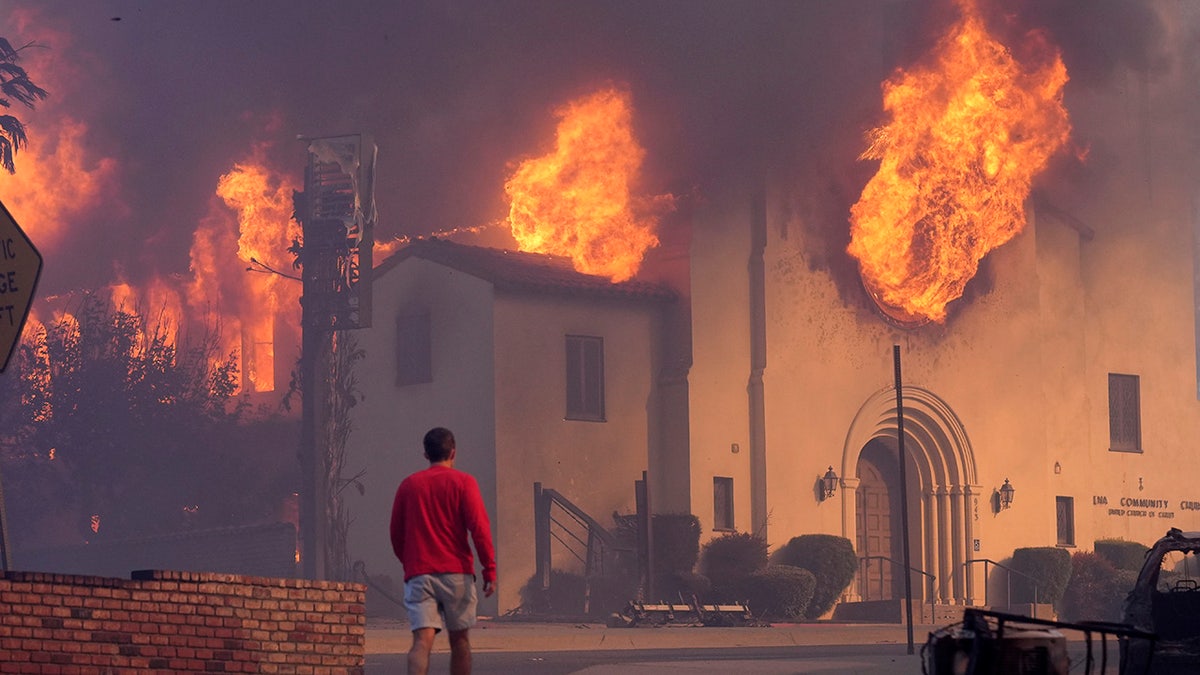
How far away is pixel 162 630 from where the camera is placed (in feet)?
38.9

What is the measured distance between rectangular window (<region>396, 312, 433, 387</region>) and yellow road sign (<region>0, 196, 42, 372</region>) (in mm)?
25435

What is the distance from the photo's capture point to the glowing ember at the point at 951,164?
3738cm

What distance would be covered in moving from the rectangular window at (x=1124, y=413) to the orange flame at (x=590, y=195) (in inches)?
511

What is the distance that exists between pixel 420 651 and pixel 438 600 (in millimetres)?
320

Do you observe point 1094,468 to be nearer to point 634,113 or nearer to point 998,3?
point 998,3

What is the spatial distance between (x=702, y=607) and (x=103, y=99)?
112 feet

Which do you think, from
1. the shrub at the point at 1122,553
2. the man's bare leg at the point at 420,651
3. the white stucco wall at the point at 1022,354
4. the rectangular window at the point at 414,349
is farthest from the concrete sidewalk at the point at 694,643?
the shrub at the point at 1122,553

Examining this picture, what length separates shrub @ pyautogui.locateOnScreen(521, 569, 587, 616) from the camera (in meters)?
32.7

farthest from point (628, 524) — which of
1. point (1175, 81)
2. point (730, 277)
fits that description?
point (1175, 81)

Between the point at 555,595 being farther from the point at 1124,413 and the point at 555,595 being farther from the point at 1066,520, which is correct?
the point at 1124,413

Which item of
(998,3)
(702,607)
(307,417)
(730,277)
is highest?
(998,3)

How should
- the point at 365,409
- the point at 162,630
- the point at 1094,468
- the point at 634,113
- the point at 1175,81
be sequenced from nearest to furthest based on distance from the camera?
the point at 162,630 < the point at 365,409 < the point at 634,113 < the point at 1094,468 < the point at 1175,81

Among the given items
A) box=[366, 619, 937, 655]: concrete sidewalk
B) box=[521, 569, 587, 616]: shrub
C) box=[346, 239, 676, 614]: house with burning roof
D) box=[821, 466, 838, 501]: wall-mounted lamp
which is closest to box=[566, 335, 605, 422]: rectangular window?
box=[346, 239, 676, 614]: house with burning roof

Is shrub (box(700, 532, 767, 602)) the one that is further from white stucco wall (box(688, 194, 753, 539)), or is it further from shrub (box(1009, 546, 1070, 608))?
shrub (box(1009, 546, 1070, 608))
